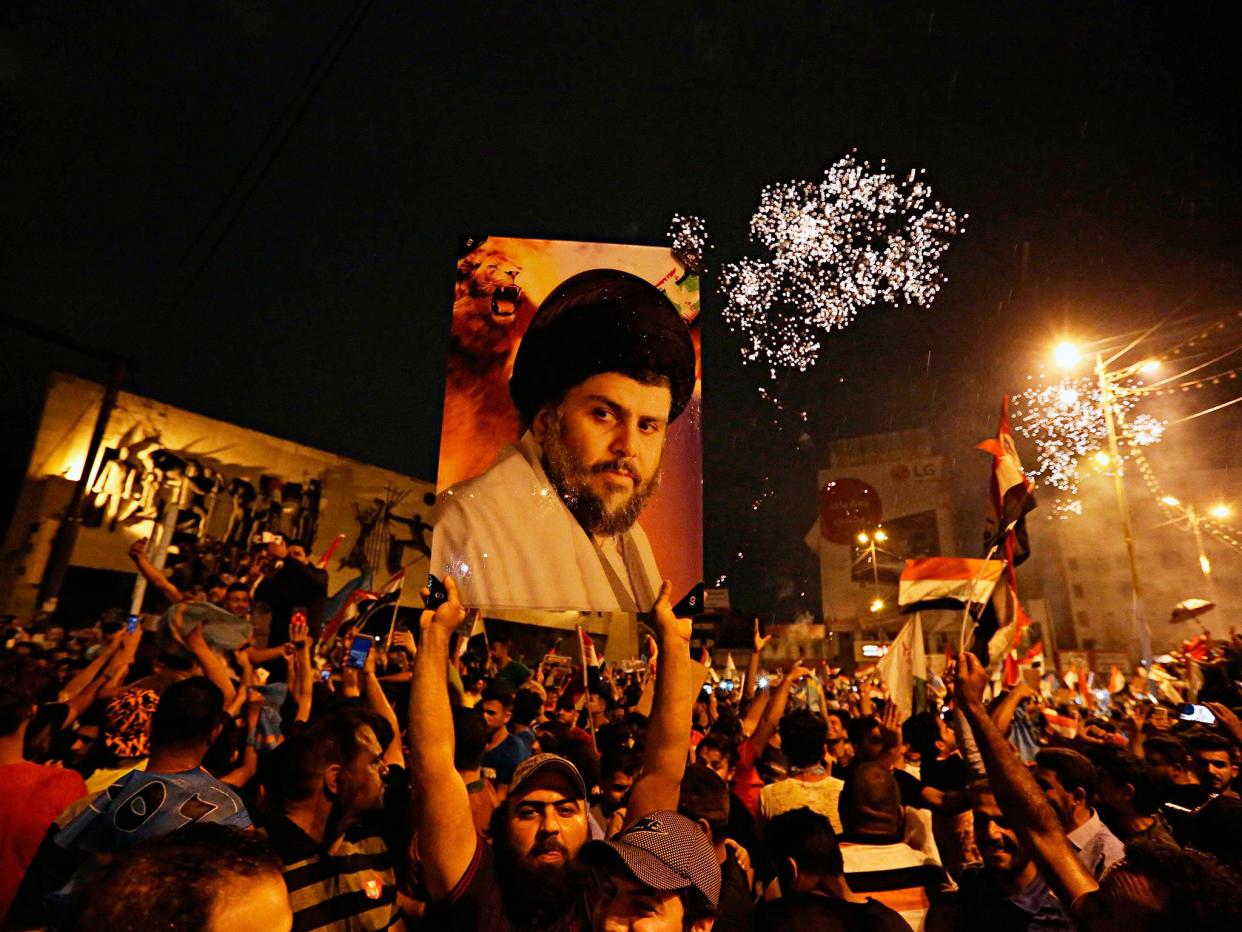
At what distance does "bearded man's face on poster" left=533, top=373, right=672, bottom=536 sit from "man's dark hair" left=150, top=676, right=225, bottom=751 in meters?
2.10

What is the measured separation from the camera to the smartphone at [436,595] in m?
3.82

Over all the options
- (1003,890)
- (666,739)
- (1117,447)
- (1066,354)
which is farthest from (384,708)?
(1117,447)

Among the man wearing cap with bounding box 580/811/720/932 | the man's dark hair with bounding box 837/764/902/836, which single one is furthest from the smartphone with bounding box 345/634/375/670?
the man wearing cap with bounding box 580/811/720/932

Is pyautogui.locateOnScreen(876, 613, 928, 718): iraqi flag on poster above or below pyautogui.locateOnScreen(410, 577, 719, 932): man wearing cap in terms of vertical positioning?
above

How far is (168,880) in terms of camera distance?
57.7 inches

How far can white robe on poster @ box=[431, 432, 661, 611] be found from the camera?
4273 millimetres

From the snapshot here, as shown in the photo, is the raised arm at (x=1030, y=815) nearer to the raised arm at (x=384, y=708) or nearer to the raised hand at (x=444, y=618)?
the raised hand at (x=444, y=618)

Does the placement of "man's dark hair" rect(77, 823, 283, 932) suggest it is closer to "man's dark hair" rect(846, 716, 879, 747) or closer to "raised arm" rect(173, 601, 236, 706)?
"raised arm" rect(173, 601, 236, 706)

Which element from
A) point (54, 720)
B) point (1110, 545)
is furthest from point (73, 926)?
point (1110, 545)

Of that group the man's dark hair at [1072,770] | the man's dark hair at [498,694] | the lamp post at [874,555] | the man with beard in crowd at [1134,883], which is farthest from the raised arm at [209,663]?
the lamp post at [874,555]

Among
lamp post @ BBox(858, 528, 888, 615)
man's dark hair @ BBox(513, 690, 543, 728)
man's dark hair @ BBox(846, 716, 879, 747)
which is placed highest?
lamp post @ BBox(858, 528, 888, 615)

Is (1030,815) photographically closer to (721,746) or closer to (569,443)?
(569,443)

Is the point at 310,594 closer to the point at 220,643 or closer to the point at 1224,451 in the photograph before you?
the point at 220,643

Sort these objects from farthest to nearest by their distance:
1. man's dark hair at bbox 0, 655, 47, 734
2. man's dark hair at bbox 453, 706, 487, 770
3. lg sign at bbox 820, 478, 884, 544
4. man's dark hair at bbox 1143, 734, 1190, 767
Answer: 1. lg sign at bbox 820, 478, 884, 544
2. man's dark hair at bbox 1143, 734, 1190, 767
3. man's dark hair at bbox 453, 706, 487, 770
4. man's dark hair at bbox 0, 655, 47, 734
